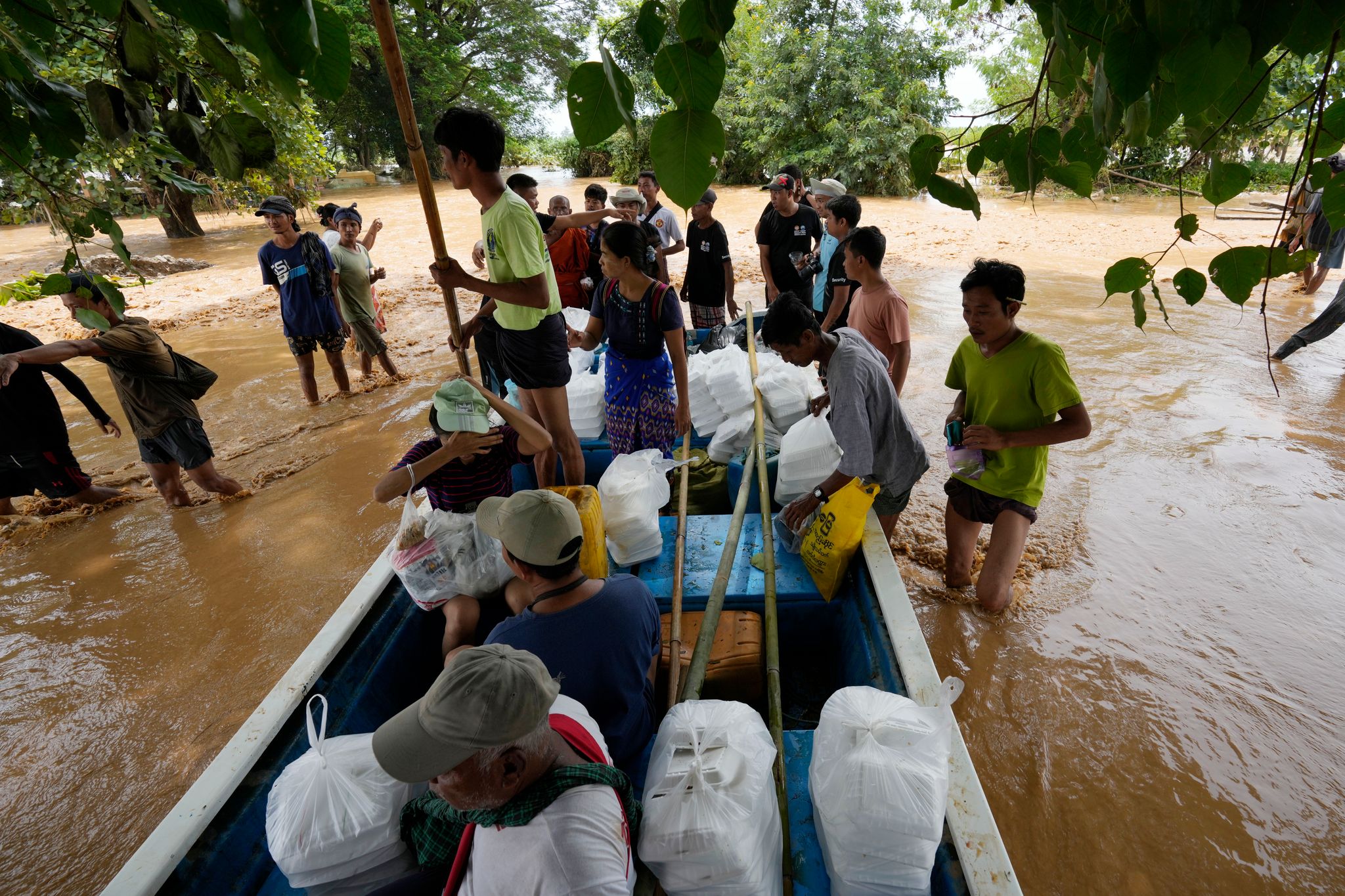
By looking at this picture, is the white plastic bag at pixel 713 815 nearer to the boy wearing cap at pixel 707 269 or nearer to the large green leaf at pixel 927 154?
the large green leaf at pixel 927 154

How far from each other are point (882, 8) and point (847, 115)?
2764 millimetres

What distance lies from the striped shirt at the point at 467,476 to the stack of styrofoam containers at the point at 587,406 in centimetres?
A: 143

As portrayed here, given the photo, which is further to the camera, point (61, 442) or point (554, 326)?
point (61, 442)

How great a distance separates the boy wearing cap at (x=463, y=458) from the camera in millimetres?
2426

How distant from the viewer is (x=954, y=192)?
117 centimetres

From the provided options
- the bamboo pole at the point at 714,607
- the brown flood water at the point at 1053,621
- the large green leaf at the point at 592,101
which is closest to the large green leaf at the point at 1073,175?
the large green leaf at the point at 592,101

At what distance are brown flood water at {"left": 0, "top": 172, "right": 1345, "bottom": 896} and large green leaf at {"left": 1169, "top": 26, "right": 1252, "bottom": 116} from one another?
2312 millimetres

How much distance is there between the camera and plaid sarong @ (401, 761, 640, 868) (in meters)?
1.22

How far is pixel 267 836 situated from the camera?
1606 mm

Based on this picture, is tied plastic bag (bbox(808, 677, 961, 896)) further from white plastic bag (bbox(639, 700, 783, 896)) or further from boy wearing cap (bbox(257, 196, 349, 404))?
boy wearing cap (bbox(257, 196, 349, 404))

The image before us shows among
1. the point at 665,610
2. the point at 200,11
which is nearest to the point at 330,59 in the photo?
the point at 200,11

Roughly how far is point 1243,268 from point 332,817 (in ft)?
7.07

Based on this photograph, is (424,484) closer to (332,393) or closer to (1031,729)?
(1031,729)

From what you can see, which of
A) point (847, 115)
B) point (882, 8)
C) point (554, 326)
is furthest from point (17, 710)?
point (882, 8)
